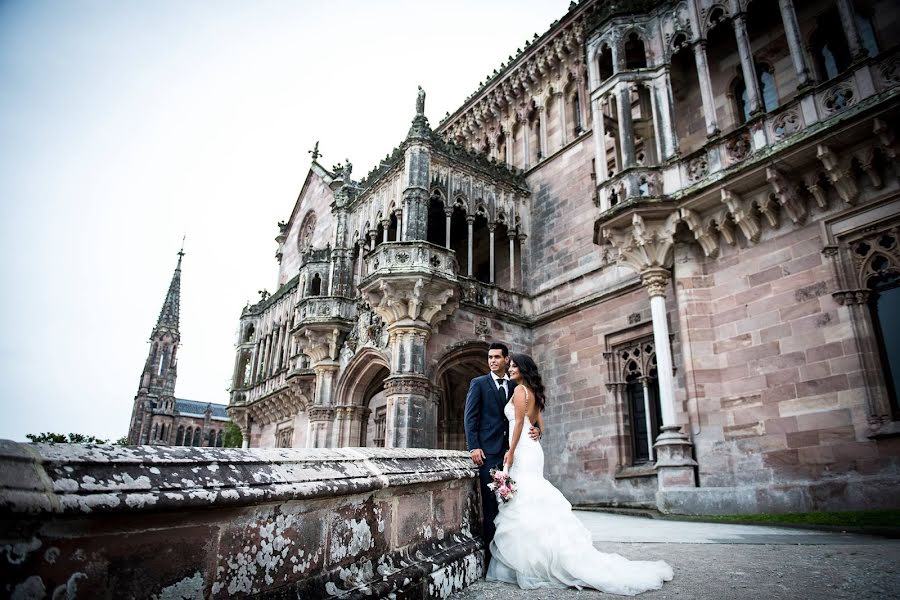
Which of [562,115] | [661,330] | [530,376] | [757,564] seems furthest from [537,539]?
[562,115]

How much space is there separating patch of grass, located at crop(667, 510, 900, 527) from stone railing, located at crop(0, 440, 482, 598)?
23.7 feet

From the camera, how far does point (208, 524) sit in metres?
2.44

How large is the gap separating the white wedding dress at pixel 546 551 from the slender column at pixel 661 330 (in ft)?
25.5

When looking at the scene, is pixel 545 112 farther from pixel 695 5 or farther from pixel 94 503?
pixel 94 503

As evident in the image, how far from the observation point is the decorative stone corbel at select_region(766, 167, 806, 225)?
10.6 metres

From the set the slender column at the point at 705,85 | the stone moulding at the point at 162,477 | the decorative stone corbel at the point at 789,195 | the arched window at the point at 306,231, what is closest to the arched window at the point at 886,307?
the decorative stone corbel at the point at 789,195

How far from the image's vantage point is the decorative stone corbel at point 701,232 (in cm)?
1201

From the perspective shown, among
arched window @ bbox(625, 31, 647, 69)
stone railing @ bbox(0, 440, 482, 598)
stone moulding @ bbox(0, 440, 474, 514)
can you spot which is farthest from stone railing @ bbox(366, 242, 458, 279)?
stone moulding @ bbox(0, 440, 474, 514)

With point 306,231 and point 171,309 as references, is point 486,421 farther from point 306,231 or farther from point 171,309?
point 171,309

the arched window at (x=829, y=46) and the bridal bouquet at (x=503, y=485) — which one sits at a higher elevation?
the arched window at (x=829, y=46)

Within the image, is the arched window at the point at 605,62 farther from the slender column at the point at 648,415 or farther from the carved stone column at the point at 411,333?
the slender column at the point at 648,415

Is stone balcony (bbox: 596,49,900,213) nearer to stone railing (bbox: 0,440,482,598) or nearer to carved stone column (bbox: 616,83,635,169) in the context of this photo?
carved stone column (bbox: 616,83,635,169)

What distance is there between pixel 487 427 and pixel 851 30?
10.4 meters

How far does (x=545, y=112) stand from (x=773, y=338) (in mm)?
12293
